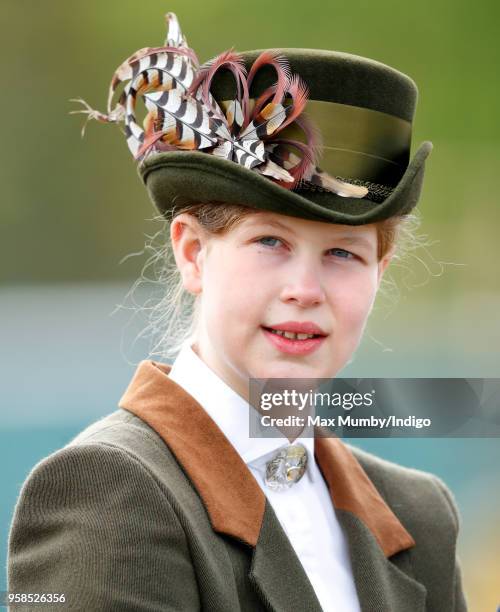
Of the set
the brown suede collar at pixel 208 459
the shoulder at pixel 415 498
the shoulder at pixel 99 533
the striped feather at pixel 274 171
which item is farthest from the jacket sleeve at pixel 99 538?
the shoulder at pixel 415 498

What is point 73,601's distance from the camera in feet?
4.42

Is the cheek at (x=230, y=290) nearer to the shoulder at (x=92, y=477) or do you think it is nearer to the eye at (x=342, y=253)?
the eye at (x=342, y=253)

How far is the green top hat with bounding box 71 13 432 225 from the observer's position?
1.61 m

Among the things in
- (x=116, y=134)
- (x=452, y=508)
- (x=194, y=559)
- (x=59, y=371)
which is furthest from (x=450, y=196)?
(x=194, y=559)

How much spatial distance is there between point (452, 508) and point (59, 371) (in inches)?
159

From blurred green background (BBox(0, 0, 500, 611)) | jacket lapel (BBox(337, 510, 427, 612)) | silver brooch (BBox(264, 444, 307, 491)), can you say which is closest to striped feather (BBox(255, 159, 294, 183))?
silver brooch (BBox(264, 444, 307, 491))

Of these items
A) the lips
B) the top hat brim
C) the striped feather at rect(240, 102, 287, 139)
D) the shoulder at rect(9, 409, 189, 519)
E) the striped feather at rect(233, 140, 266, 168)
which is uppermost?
the striped feather at rect(240, 102, 287, 139)

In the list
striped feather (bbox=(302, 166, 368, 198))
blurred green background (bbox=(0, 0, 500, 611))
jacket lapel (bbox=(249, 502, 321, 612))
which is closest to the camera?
jacket lapel (bbox=(249, 502, 321, 612))

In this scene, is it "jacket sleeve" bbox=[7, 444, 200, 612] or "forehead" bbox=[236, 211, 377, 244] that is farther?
"forehead" bbox=[236, 211, 377, 244]

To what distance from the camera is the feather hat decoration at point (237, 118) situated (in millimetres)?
1625

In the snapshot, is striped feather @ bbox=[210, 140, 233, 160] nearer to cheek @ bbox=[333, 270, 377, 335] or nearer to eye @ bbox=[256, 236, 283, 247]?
eye @ bbox=[256, 236, 283, 247]

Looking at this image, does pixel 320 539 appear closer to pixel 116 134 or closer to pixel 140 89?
pixel 140 89

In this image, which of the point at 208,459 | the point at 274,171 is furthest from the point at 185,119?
the point at 208,459

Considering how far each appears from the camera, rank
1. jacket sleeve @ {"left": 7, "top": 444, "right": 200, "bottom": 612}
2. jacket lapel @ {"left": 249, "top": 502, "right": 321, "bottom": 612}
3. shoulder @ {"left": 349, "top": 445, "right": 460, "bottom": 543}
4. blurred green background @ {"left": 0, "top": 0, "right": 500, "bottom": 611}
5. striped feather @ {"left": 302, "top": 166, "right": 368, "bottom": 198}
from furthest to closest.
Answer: blurred green background @ {"left": 0, "top": 0, "right": 500, "bottom": 611} → shoulder @ {"left": 349, "top": 445, "right": 460, "bottom": 543} → striped feather @ {"left": 302, "top": 166, "right": 368, "bottom": 198} → jacket lapel @ {"left": 249, "top": 502, "right": 321, "bottom": 612} → jacket sleeve @ {"left": 7, "top": 444, "right": 200, "bottom": 612}
